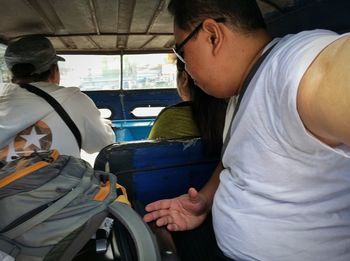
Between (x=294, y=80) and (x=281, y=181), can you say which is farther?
(x=281, y=181)

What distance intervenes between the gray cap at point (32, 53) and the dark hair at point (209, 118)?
109cm

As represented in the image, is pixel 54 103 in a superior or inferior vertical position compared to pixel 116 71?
superior

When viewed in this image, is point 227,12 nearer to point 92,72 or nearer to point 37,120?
point 37,120

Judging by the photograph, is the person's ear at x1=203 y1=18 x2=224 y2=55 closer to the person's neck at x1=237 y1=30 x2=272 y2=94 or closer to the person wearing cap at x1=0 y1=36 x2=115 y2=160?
the person's neck at x1=237 y1=30 x2=272 y2=94

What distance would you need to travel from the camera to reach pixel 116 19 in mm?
2850

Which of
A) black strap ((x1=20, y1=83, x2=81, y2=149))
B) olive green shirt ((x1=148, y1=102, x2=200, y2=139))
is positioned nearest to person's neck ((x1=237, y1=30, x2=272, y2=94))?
olive green shirt ((x1=148, y1=102, x2=200, y2=139))

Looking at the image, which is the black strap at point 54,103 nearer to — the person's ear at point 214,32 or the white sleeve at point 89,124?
the white sleeve at point 89,124

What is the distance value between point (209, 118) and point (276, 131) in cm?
110

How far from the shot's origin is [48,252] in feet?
3.85

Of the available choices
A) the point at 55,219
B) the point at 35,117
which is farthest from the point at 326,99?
the point at 35,117

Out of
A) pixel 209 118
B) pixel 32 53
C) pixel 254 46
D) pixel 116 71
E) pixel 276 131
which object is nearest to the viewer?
pixel 276 131

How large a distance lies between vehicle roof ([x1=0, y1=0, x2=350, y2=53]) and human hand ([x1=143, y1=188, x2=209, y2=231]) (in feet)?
3.24

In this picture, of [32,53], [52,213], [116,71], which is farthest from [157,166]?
[116,71]

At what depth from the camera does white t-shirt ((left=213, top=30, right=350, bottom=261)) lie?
808 mm
